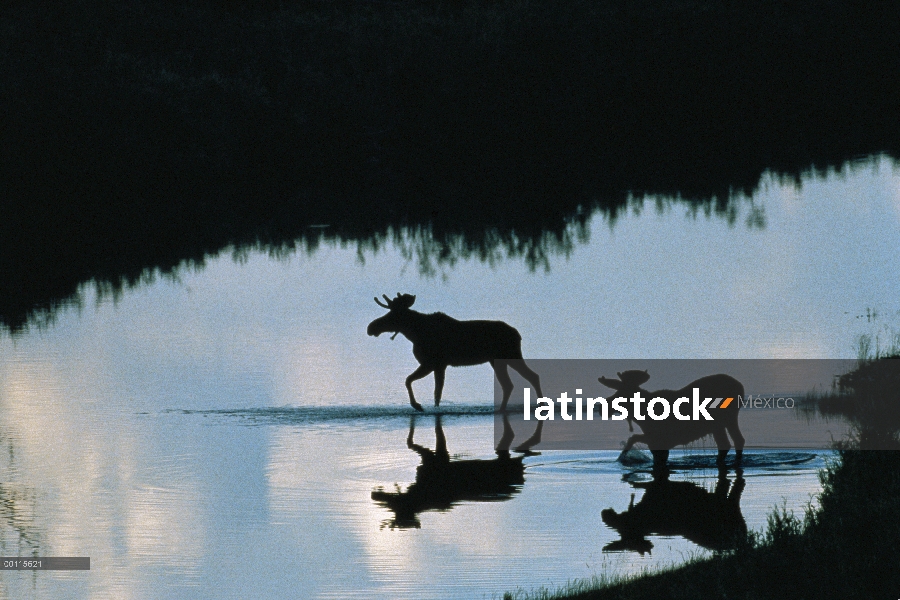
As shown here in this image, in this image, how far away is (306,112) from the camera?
4825 centimetres

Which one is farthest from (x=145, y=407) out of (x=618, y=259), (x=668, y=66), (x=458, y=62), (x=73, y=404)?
(x=668, y=66)

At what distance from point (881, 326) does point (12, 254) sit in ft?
54.9

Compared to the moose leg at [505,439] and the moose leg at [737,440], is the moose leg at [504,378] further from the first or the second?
the moose leg at [737,440]

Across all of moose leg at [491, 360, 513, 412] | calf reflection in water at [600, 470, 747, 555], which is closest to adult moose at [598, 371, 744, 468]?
calf reflection in water at [600, 470, 747, 555]

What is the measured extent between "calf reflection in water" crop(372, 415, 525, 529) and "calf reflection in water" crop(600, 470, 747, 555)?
1.10 metres

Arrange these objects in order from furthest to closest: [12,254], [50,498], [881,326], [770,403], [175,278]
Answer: [12,254] < [175,278] < [881,326] < [770,403] < [50,498]

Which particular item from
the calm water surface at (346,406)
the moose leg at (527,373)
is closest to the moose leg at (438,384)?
the calm water surface at (346,406)

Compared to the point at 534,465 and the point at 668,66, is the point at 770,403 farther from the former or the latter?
the point at 668,66

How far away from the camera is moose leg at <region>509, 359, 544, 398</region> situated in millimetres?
18391

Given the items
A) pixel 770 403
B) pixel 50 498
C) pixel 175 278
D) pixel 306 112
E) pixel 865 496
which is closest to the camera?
pixel 865 496

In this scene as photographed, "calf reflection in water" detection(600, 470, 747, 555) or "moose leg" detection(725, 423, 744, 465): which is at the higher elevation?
"moose leg" detection(725, 423, 744, 465)

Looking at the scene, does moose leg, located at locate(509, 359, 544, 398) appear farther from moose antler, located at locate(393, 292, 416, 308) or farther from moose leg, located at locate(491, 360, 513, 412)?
moose antler, located at locate(393, 292, 416, 308)

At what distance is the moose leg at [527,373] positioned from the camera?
1839 centimetres

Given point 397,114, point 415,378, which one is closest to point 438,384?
point 415,378
